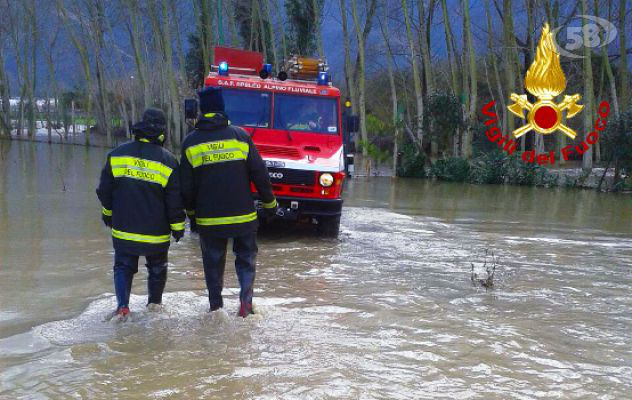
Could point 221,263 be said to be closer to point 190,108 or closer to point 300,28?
point 190,108

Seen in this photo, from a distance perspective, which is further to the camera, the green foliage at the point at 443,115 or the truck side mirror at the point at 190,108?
the green foliage at the point at 443,115

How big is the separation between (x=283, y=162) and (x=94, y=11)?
36382 millimetres

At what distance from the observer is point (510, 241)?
995cm

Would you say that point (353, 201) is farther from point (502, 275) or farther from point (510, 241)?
point (502, 275)

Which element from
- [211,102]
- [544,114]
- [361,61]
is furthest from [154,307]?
[361,61]

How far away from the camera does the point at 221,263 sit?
5.40 m

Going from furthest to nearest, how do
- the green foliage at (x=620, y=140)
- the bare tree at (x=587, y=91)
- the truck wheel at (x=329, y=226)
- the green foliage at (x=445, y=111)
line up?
the green foliage at (x=445, y=111) → the bare tree at (x=587, y=91) → the green foliage at (x=620, y=140) → the truck wheel at (x=329, y=226)

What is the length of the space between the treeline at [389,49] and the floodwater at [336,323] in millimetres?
12226

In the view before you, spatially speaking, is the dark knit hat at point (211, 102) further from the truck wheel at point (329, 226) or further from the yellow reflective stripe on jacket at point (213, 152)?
the truck wheel at point (329, 226)

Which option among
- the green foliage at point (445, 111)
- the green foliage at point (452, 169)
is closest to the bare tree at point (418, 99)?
the green foliage at point (445, 111)

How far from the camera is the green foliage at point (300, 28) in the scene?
41.5 metres

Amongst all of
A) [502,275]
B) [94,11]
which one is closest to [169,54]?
[94,11]

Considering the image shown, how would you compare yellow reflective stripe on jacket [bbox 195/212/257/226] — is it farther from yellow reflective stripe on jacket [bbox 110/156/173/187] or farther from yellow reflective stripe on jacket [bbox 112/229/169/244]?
yellow reflective stripe on jacket [bbox 110/156/173/187]

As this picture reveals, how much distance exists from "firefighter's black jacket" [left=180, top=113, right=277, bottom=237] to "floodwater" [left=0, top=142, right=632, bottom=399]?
76 centimetres
